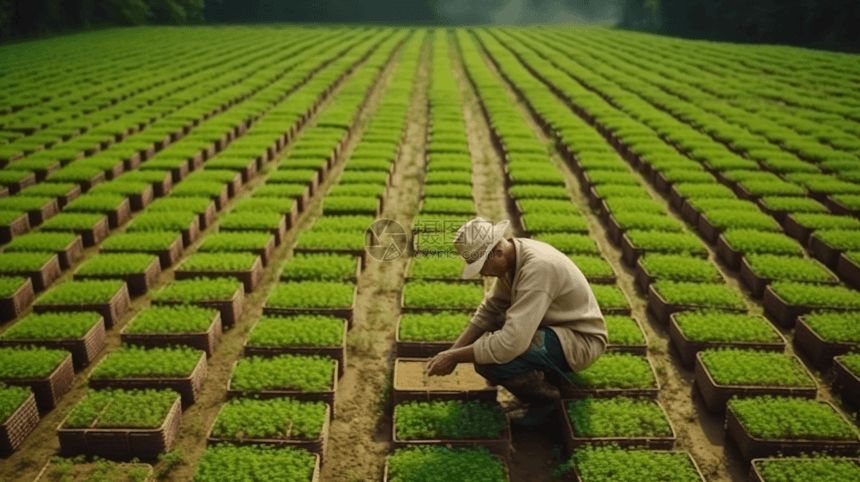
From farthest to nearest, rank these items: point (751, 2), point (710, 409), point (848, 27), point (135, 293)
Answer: point (751, 2)
point (848, 27)
point (135, 293)
point (710, 409)

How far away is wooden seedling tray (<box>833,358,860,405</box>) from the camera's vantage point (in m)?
5.57

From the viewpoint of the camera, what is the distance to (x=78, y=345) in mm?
6152

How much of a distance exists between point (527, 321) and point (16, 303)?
680cm

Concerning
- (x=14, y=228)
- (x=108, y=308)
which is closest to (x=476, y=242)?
(x=108, y=308)

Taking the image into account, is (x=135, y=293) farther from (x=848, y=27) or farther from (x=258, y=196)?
(x=848, y=27)

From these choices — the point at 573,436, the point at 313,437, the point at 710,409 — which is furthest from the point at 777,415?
the point at 313,437

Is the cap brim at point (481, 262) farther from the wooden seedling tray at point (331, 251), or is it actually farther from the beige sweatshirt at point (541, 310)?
the wooden seedling tray at point (331, 251)

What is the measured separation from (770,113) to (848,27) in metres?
26.3

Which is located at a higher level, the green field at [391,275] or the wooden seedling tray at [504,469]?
the green field at [391,275]

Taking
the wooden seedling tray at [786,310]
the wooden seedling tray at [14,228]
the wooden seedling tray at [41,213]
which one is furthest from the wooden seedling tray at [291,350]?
the wooden seedling tray at [41,213]

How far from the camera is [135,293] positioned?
7.81 meters

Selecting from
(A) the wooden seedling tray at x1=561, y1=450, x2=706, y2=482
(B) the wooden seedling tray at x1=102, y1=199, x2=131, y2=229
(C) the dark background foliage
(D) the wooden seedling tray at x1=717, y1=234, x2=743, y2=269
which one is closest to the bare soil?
(A) the wooden seedling tray at x1=561, y1=450, x2=706, y2=482

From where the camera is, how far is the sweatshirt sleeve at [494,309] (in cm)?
508

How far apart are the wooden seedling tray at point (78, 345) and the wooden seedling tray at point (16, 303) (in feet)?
3.63
